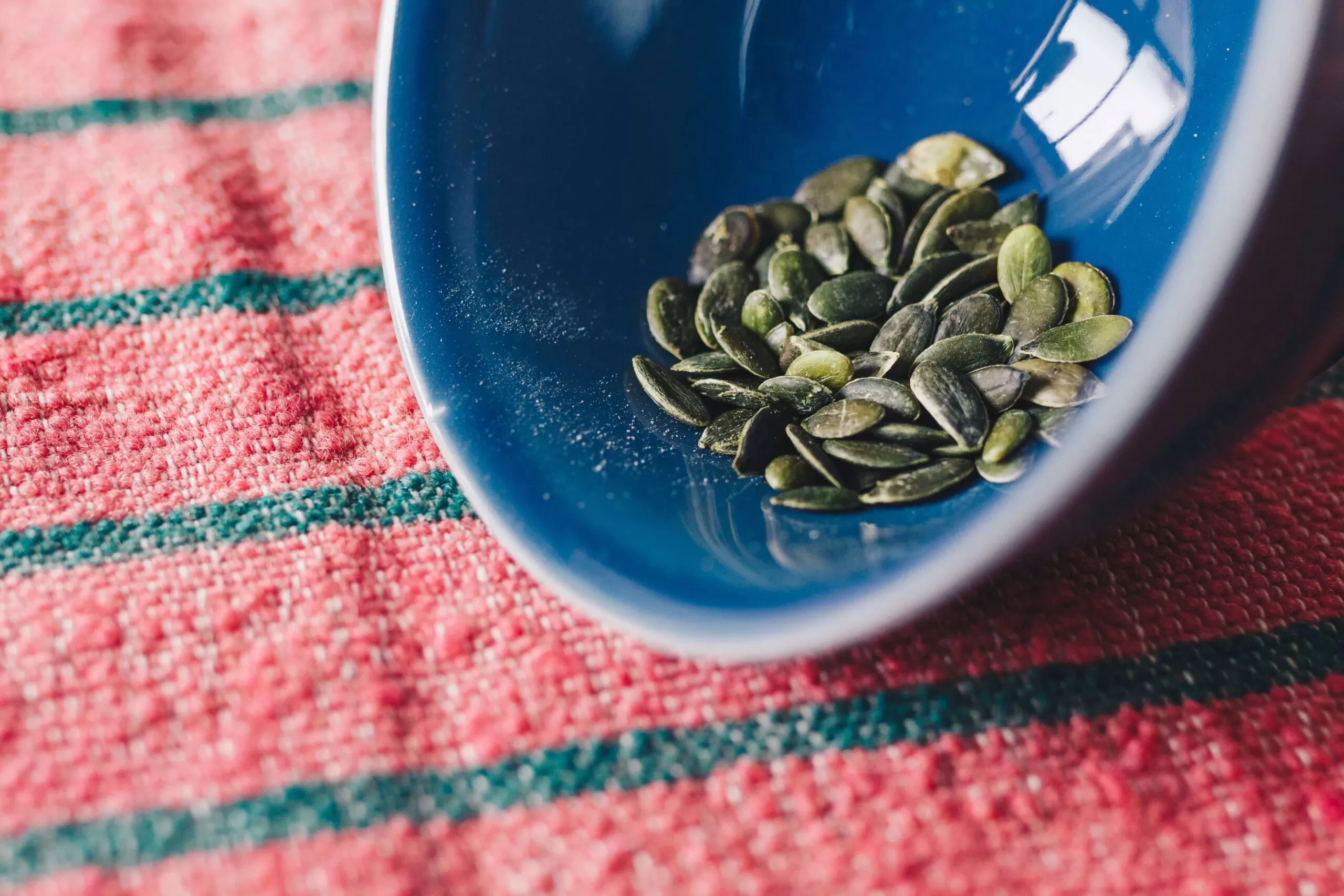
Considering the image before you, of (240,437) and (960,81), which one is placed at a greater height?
(960,81)

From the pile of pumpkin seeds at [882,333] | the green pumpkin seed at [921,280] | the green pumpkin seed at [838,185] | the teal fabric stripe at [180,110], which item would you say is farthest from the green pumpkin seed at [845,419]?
Answer: the teal fabric stripe at [180,110]

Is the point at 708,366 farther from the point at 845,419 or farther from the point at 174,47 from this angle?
the point at 174,47

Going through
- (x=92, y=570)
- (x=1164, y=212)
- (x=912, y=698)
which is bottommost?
(x=92, y=570)

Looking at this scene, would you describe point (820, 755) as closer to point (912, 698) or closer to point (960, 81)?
point (912, 698)

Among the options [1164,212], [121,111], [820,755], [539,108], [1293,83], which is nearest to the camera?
[1293,83]

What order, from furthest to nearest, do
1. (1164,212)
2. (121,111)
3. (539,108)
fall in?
1. (121,111)
2. (539,108)
3. (1164,212)

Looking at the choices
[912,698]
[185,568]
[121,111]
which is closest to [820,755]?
[912,698]
